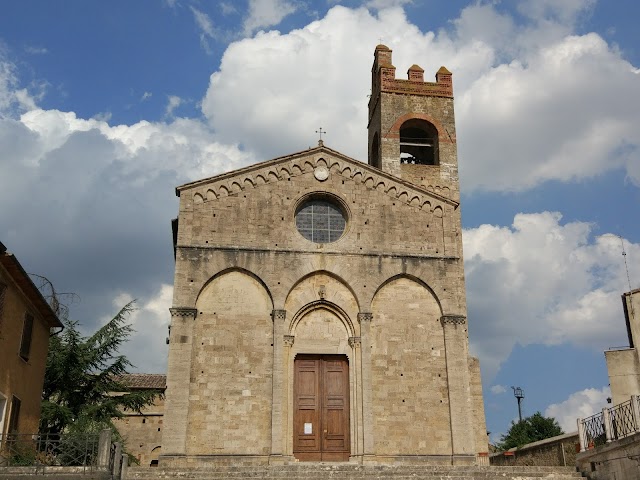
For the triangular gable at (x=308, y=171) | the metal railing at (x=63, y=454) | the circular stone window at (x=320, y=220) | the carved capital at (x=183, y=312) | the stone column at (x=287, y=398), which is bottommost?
the metal railing at (x=63, y=454)

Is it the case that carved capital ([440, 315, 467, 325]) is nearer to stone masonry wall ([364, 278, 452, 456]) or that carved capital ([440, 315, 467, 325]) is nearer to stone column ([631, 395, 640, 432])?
stone masonry wall ([364, 278, 452, 456])

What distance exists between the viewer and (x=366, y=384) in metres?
22.1

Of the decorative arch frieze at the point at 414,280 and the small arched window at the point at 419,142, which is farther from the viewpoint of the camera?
the small arched window at the point at 419,142

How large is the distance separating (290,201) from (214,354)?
575 cm

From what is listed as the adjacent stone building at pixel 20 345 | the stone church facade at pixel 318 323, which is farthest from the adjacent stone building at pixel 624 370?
the adjacent stone building at pixel 20 345

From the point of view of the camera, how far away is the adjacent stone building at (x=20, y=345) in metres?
17.6

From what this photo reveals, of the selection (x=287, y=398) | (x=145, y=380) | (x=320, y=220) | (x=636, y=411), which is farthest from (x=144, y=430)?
(x=636, y=411)

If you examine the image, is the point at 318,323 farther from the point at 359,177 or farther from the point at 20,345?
the point at 20,345

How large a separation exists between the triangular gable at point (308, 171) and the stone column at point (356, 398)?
219 inches

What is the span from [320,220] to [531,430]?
30968 mm

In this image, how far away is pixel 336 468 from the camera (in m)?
19.0

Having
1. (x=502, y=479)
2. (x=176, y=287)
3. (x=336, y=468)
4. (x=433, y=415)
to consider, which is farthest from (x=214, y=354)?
(x=502, y=479)

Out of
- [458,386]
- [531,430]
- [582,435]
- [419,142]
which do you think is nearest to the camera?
[582,435]

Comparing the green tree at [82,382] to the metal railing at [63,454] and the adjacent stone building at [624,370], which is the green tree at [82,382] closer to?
the metal railing at [63,454]
